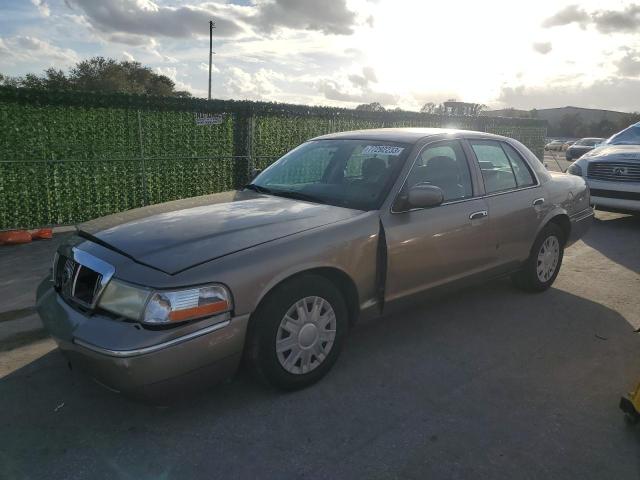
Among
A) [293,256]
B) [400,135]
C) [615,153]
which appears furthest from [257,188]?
[615,153]

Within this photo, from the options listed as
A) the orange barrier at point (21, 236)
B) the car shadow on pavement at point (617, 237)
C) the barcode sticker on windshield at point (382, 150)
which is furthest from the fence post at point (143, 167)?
the car shadow on pavement at point (617, 237)

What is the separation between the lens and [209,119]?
32.2 feet

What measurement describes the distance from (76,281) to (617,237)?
786 centimetres

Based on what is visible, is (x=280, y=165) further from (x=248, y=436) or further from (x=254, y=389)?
(x=248, y=436)

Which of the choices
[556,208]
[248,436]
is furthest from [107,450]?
[556,208]

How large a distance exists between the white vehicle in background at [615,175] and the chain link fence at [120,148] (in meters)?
5.73

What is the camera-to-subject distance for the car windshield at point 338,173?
377 cm

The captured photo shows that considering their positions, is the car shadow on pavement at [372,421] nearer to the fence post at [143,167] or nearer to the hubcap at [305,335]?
the hubcap at [305,335]

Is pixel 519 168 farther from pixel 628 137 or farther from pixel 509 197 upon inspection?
pixel 628 137

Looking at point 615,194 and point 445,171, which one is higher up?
point 445,171

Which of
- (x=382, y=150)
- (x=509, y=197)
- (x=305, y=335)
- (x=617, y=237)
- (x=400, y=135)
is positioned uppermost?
(x=400, y=135)

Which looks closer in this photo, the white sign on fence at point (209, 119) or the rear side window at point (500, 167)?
the rear side window at point (500, 167)

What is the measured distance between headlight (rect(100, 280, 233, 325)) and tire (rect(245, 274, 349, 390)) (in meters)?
0.28

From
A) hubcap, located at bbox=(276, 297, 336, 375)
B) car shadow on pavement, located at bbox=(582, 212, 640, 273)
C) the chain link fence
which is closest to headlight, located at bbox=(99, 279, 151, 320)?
hubcap, located at bbox=(276, 297, 336, 375)
